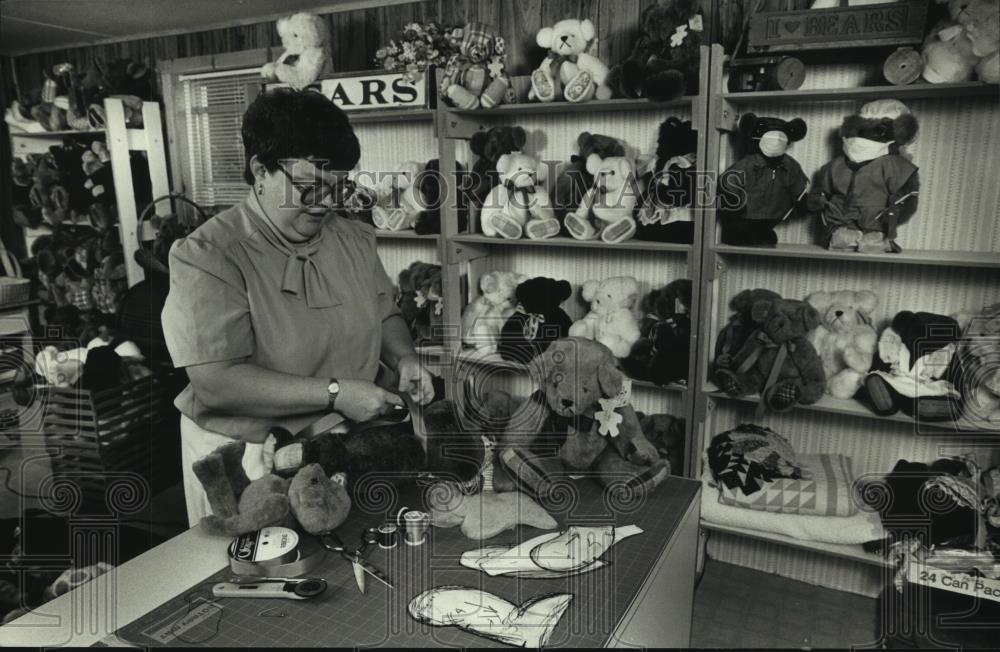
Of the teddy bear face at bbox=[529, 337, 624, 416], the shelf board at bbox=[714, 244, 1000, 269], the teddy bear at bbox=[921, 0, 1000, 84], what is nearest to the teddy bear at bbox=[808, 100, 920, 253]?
the shelf board at bbox=[714, 244, 1000, 269]

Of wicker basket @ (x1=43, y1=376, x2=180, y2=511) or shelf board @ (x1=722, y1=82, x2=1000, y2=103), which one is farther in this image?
wicker basket @ (x1=43, y1=376, x2=180, y2=511)

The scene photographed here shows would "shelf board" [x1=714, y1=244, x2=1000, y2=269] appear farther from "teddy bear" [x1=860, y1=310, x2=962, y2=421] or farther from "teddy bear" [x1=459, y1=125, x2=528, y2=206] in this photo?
"teddy bear" [x1=459, y1=125, x2=528, y2=206]

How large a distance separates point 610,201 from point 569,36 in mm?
604

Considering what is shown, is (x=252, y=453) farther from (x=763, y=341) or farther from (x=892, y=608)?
→ (x=892, y=608)

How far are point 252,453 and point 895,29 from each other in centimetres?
211

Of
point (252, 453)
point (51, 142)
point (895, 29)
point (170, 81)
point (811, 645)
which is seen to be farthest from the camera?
point (51, 142)

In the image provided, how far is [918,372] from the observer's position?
2.19 meters

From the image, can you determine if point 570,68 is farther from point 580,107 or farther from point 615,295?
point 615,295

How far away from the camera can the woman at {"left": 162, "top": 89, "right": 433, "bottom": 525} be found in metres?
1.44

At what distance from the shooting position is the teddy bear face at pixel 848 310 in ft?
7.62

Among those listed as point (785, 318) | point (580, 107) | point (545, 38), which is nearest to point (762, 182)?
point (785, 318)

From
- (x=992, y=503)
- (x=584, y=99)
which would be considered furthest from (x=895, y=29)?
(x=992, y=503)

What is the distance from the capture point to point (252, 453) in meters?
1.56

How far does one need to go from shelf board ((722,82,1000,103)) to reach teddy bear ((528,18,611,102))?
47 centimetres
